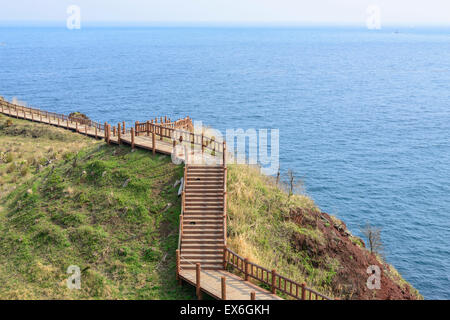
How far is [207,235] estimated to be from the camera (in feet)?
81.6

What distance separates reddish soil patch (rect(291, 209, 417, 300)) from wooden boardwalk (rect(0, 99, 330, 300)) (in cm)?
337

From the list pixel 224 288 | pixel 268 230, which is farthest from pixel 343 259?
pixel 224 288

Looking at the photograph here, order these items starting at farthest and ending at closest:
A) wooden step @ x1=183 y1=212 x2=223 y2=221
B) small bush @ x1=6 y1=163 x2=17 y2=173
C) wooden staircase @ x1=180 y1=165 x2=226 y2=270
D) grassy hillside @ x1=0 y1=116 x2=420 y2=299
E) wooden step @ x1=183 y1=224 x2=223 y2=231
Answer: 1. small bush @ x1=6 y1=163 x2=17 y2=173
2. wooden step @ x1=183 y1=212 x2=223 y2=221
3. wooden step @ x1=183 y1=224 x2=223 y2=231
4. wooden staircase @ x1=180 y1=165 x2=226 y2=270
5. grassy hillside @ x1=0 y1=116 x2=420 y2=299

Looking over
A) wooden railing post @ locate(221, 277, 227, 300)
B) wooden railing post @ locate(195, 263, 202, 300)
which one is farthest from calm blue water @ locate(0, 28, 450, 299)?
wooden railing post @ locate(195, 263, 202, 300)

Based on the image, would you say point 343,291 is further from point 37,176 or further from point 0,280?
point 37,176

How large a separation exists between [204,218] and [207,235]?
126 centimetres

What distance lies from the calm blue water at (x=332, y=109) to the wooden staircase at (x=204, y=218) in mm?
18355

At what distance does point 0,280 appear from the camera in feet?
75.7

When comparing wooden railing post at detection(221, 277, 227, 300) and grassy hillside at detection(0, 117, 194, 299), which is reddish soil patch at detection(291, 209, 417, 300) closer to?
wooden railing post at detection(221, 277, 227, 300)

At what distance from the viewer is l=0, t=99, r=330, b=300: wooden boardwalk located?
21.2 metres

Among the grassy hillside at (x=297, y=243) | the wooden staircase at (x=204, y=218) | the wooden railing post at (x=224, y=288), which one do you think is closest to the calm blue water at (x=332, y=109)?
the grassy hillside at (x=297, y=243)

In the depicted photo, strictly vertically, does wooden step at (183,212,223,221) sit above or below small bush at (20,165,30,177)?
above

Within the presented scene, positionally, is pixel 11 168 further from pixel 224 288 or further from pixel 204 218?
pixel 224 288
